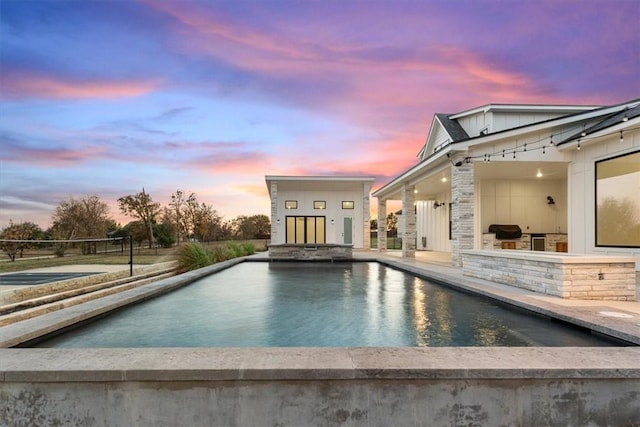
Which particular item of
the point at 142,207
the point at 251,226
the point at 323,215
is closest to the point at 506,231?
the point at 323,215

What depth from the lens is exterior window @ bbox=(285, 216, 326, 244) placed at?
20750 mm

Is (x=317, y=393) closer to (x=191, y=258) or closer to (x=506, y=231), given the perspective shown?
(x=191, y=258)

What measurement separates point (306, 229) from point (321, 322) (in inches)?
636

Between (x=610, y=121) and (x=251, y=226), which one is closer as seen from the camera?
(x=610, y=121)

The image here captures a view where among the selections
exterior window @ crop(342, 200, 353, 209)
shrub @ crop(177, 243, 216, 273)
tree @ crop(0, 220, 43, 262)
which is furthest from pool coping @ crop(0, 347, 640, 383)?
tree @ crop(0, 220, 43, 262)

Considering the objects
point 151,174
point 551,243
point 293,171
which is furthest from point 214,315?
point 151,174

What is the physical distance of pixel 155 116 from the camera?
1376 centimetres

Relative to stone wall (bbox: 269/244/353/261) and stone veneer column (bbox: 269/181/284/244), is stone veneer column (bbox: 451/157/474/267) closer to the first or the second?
stone wall (bbox: 269/244/353/261)

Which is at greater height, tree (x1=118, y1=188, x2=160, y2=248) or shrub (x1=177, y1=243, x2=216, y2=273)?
tree (x1=118, y1=188, x2=160, y2=248)

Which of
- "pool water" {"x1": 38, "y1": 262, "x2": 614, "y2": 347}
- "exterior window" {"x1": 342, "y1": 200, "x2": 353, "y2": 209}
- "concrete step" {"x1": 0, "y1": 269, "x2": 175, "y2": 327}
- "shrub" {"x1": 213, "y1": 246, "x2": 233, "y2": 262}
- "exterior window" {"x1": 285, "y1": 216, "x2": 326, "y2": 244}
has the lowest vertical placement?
"concrete step" {"x1": 0, "y1": 269, "x2": 175, "y2": 327}

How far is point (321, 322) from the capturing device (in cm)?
464

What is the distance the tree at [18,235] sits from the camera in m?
17.4

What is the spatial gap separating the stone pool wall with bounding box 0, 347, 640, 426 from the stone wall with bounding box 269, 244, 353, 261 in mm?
11110

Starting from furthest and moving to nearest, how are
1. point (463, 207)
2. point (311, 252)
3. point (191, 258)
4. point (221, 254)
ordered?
point (311, 252), point (221, 254), point (191, 258), point (463, 207)
